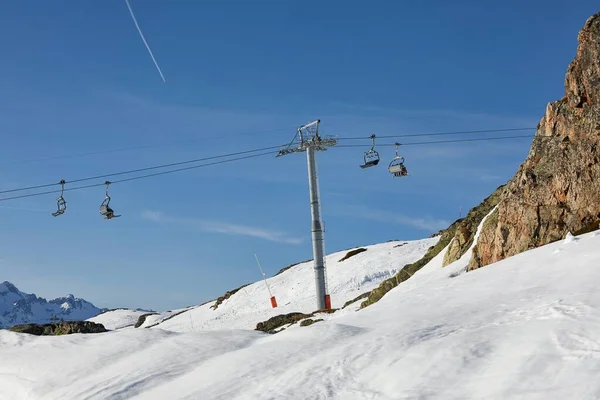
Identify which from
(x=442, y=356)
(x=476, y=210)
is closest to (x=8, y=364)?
(x=442, y=356)

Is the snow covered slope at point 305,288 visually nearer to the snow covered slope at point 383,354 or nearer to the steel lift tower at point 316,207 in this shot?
the steel lift tower at point 316,207

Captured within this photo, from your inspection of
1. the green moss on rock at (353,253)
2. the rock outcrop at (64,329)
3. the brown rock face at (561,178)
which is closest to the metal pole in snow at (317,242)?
the brown rock face at (561,178)

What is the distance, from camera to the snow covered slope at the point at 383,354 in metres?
10.0

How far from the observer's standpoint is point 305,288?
5466cm

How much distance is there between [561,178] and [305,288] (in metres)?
33.5

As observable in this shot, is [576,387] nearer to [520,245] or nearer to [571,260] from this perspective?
[571,260]

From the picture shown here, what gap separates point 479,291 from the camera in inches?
664

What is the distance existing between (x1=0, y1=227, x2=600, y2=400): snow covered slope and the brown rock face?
5059mm

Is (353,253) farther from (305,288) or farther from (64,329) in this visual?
(64,329)

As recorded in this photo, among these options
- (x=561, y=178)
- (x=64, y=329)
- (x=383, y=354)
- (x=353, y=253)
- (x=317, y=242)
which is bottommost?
(x=383, y=354)

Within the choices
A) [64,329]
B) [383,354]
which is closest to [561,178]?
[383,354]

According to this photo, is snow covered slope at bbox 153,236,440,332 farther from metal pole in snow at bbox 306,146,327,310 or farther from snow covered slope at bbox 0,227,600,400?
snow covered slope at bbox 0,227,600,400

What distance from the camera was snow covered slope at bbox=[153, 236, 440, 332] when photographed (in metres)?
46.3

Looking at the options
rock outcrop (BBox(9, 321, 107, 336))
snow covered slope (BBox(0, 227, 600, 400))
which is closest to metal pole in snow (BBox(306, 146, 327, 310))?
rock outcrop (BBox(9, 321, 107, 336))
